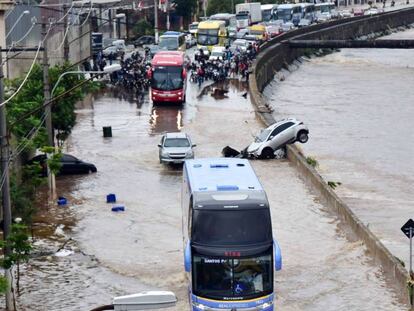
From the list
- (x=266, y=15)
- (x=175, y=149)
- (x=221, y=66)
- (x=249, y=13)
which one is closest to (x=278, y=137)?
(x=175, y=149)

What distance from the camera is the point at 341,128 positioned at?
183ft

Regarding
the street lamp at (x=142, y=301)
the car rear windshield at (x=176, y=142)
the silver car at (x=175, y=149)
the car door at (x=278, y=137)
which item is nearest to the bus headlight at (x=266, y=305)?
the street lamp at (x=142, y=301)

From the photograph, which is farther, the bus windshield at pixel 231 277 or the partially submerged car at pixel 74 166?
the partially submerged car at pixel 74 166

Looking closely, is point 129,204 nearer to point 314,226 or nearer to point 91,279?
point 314,226

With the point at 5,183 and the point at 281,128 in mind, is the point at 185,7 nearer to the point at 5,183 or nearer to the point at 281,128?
the point at 281,128

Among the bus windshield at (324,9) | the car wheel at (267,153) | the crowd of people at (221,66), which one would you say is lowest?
the bus windshield at (324,9)

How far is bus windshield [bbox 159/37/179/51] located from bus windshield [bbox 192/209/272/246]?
55.6 m

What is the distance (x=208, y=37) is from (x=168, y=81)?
28075 millimetres

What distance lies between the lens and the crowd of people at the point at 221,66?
65938mm

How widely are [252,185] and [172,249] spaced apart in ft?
20.9

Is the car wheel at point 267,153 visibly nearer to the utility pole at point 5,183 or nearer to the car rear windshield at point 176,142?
the car rear windshield at point 176,142

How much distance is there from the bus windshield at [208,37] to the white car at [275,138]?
131ft

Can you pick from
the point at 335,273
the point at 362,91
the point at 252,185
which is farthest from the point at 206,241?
the point at 362,91

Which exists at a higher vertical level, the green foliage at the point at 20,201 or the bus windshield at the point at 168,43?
the green foliage at the point at 20,201
